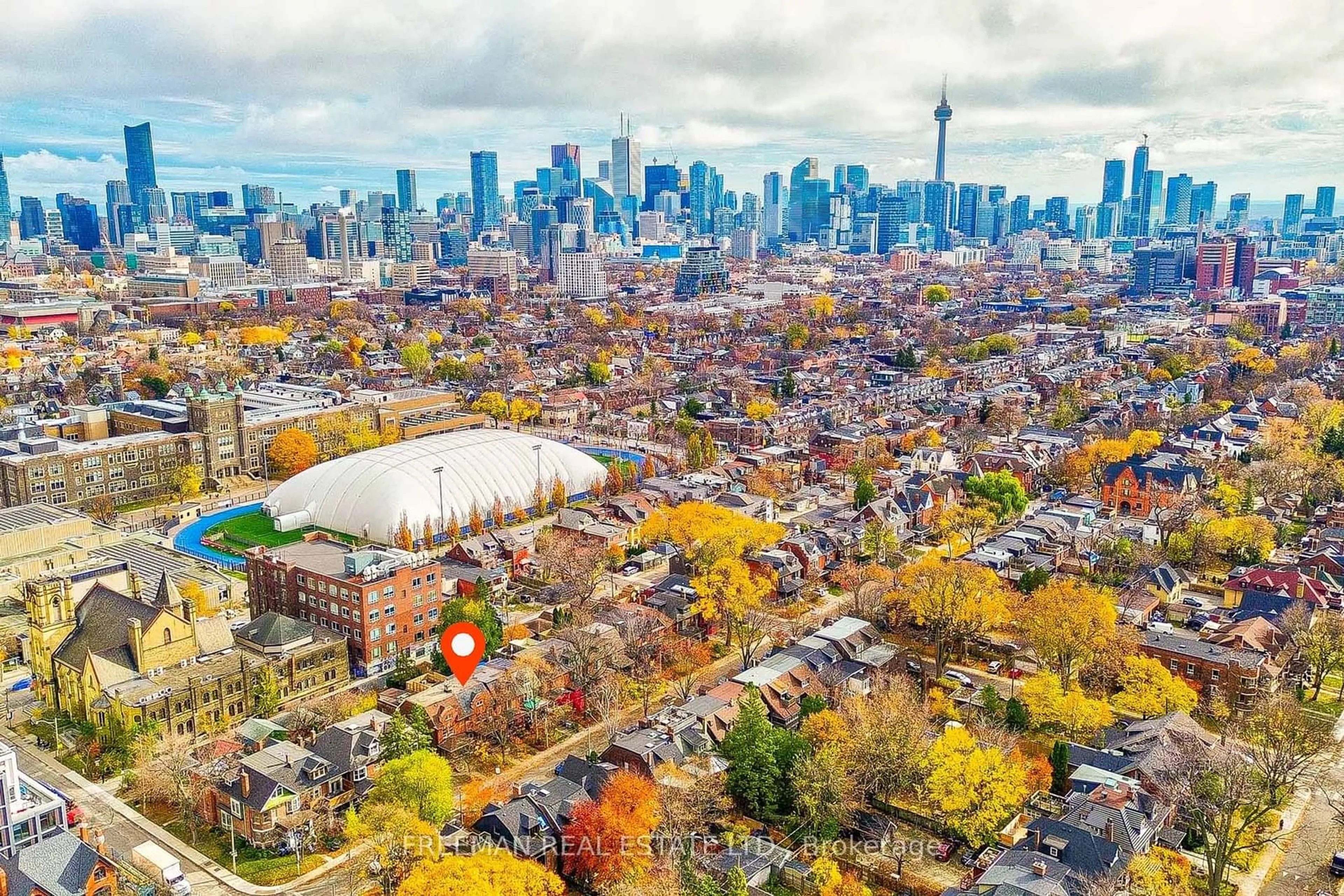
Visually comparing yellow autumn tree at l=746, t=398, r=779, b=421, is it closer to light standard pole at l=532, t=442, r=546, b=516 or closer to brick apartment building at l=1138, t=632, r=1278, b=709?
light standard pole at l=532, t=442, r=546, b=516

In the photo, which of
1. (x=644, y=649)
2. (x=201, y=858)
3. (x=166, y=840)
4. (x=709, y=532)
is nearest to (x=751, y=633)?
(x=644, y=649)

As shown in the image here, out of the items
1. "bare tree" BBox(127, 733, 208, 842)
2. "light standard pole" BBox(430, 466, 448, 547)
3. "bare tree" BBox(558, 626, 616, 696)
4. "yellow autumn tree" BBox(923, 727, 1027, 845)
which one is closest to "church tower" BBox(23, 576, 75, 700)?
"bare tree" BBox(127, 733, 208, 842)

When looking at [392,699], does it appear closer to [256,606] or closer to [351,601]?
[351,601]

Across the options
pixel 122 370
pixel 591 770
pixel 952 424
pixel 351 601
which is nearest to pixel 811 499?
pixel 952 424

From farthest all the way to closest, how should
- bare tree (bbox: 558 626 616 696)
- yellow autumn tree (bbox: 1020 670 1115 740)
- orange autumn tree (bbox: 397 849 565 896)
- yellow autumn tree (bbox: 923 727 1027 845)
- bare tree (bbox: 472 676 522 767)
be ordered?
bare tree (bbox: 558 626 616 696)
bare tree (bbox: 472 676 522 767)
yellow autumn tree (bbox: 1020 670 1115 740)
yellow autumn tree (bbox: 923 727 1027 845)
orange autumn tree (bbox: 397 849 565 896)

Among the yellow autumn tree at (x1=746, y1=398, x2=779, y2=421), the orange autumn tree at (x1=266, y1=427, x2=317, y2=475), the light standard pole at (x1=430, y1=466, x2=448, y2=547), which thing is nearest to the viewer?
the light standard pole at (x1=430, y1=466, x2=448, y2=547)

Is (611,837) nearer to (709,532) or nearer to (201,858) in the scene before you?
(201,858)
